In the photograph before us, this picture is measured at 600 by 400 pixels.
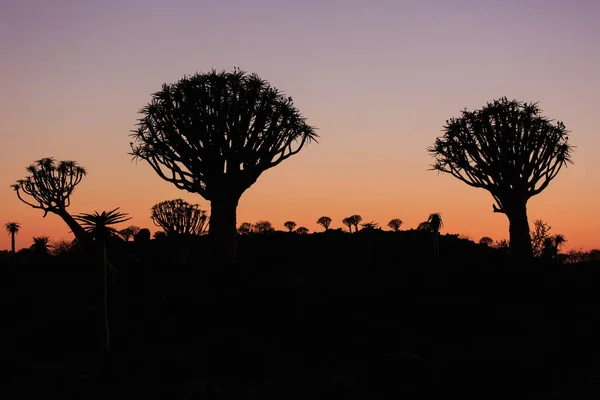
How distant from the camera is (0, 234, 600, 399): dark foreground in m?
16.6

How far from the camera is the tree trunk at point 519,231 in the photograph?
32.9 m

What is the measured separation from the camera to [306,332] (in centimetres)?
2153

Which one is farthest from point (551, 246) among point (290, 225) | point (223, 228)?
point (290, 225)

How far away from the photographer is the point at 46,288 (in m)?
28.1

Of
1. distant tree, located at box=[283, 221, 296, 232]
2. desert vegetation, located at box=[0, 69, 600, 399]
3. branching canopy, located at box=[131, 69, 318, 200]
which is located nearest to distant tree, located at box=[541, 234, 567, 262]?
desert vegetation, located at box=[0, 69, 600, 399]

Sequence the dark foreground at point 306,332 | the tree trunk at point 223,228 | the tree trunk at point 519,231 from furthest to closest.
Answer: the tree trunk at point 519,231
the tree trunk at point 223,228
the dark foreground at point 306,332

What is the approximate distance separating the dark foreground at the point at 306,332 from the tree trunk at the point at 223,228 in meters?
0.96

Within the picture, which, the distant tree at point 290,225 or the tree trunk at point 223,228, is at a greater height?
the distant tree at point 290,225

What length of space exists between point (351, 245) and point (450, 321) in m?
18.8

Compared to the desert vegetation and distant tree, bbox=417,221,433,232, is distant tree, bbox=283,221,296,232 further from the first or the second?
the desert vegetation

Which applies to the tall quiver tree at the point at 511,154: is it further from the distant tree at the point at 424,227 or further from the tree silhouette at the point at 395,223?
the tree silhouette at the point at 395,223

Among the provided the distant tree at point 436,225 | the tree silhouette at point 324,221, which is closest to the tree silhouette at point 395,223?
the tree silhouette at point 324,221

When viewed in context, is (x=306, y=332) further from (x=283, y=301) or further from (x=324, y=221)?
(x=324, y=221)

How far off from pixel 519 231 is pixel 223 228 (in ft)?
50.3
